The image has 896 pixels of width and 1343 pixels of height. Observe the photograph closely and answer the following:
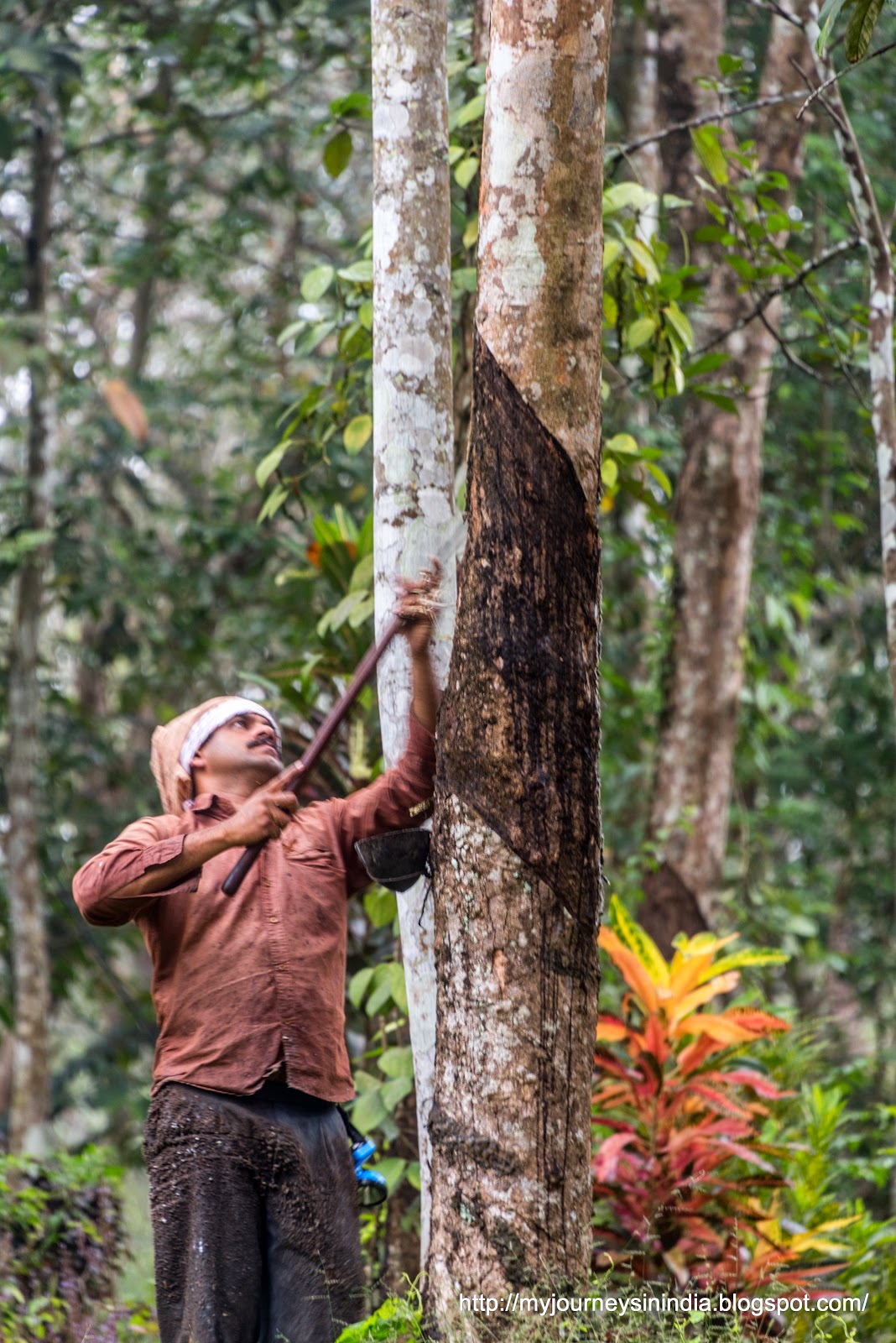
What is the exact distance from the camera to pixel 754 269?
467 cm

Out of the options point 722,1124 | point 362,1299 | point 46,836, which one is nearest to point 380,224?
point 362,1299

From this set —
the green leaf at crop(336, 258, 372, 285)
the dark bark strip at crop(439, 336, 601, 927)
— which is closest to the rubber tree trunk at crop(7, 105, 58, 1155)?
the green leaf at crop(336, 258, 372, 285)

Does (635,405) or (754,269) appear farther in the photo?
(635,405)

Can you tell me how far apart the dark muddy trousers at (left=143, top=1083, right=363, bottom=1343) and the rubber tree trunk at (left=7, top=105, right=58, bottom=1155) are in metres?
4.53

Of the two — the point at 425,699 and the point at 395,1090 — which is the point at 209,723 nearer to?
the point at 425,699

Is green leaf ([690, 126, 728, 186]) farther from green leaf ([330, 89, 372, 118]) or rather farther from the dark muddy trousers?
the dark muddy trousers

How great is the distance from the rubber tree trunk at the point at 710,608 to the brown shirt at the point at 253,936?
10.2 ft

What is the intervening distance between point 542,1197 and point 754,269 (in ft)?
10.9

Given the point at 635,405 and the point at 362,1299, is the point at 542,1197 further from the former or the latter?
the point at 635,405

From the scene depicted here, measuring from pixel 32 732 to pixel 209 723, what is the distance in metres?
4.72

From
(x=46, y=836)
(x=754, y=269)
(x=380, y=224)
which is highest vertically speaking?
(x=754, y=269)

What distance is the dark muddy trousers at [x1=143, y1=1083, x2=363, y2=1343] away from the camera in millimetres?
2742

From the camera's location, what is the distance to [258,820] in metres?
2.72

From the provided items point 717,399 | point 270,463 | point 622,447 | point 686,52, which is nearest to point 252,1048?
point 270,463
